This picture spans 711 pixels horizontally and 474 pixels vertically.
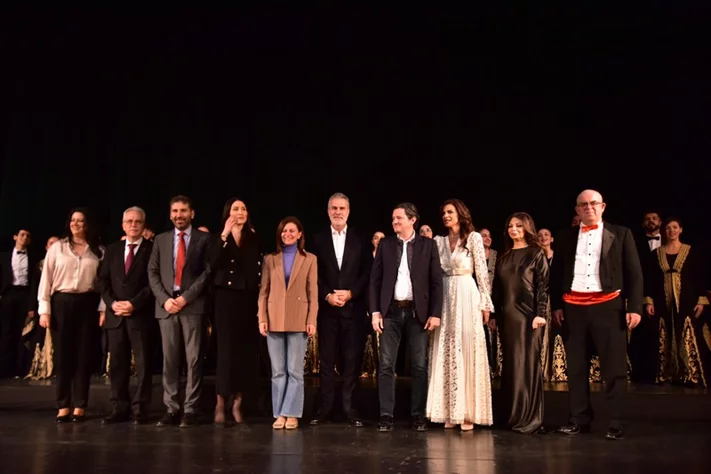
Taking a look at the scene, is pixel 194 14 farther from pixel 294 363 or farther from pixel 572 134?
pixel 294 363

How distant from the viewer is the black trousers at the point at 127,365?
4.51 metres

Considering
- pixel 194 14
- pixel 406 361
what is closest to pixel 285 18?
pixel 194 14

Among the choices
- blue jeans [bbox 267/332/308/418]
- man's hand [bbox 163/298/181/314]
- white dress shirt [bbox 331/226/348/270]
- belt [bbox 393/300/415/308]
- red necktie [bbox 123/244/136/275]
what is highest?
white dress shirt [bbox 331/226/348/270]

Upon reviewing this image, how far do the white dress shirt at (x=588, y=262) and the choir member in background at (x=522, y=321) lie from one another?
209 mm

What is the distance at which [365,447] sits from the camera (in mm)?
3707

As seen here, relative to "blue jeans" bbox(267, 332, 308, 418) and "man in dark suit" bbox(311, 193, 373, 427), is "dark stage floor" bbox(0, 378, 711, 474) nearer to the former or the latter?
"blue jeans" bbox(267, 332, 308, 418)

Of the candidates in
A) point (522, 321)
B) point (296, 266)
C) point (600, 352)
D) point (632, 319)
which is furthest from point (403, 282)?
point (632, 319)

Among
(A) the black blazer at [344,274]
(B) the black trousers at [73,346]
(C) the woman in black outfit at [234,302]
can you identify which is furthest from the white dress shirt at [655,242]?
(B) the black trousers at [73,346]

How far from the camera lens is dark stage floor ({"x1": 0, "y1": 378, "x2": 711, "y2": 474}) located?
3234 mm

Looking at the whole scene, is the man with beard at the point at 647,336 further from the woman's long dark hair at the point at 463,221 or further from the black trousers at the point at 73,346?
the black trousers at the point at 73,346

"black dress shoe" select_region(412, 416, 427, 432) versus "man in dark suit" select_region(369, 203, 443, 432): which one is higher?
"man in dark suit" select_region(369, 203, 443, 432)

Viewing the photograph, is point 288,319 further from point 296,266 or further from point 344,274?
point 344,274

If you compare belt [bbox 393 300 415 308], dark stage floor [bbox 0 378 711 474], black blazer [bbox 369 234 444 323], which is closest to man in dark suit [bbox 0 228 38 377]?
dark stage floor [bbox 0 378 711 474]

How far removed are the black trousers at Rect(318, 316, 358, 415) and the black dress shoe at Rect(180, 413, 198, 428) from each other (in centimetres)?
84
